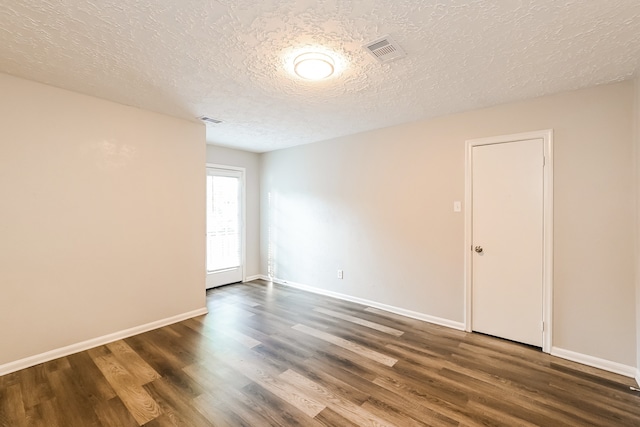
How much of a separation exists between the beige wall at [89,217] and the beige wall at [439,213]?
71.7 inches

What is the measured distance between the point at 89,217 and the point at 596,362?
499 centimetres

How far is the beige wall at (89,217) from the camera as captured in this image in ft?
7.98

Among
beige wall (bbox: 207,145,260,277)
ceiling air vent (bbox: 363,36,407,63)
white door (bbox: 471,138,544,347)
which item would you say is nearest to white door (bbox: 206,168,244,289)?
beige wall (bbox: 207,145,260,277)

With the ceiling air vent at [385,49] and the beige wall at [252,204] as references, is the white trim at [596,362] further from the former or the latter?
the beige wall at [252,204]

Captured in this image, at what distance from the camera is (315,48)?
6.52 feet

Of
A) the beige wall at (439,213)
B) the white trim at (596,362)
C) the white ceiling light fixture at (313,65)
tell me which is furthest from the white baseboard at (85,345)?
the white trim at (596,362)

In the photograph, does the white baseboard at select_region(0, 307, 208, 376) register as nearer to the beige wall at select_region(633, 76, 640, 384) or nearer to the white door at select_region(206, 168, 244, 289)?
the white door at select_region(206, 168, 244, 289)

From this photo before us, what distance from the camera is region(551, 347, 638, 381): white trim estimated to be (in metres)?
2.36

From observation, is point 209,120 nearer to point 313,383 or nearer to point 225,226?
point 225,226

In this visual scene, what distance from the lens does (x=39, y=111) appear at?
8.29ft

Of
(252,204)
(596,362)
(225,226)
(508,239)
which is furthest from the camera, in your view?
(252,204)

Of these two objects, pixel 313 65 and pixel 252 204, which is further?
pixel 252 204

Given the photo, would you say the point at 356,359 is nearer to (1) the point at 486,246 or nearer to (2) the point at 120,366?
(1) the point at 486,246

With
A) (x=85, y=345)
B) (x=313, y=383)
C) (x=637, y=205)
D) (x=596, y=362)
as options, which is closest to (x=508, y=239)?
(x=637, y=205)
